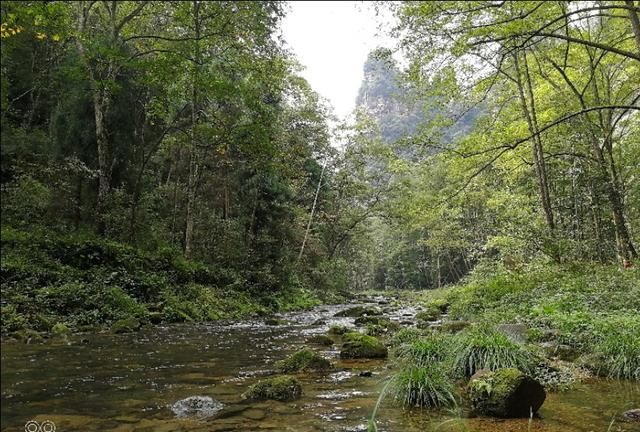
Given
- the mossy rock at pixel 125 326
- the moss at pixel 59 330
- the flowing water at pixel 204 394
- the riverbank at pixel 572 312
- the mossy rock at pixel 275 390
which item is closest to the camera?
the flowing water at pixel 204 394

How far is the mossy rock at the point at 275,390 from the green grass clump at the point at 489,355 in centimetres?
206

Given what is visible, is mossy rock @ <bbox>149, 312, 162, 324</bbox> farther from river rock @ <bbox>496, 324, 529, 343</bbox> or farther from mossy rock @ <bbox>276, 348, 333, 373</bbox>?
river rock @ <bbox>496, 324, 529, 343</bbox>

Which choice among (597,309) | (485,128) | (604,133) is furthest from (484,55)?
(597,309)

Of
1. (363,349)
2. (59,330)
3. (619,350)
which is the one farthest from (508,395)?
(59,330)

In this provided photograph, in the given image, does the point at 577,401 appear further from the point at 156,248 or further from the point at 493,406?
the point at 156,248

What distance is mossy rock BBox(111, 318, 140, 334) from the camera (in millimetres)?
9375

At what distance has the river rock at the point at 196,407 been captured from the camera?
4371 millimetres

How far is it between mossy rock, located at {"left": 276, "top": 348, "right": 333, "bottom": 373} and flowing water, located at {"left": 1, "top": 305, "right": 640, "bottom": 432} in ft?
0.83

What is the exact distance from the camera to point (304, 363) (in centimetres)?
675

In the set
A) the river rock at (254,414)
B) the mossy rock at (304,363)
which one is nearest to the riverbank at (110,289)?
the river rock at (254,414)

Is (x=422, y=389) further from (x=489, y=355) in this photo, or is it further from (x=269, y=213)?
(x=269, y=213)

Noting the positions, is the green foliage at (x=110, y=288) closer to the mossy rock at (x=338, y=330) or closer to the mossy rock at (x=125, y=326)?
the mossy rock at (x=125, y=326)

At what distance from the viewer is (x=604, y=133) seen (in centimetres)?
1650

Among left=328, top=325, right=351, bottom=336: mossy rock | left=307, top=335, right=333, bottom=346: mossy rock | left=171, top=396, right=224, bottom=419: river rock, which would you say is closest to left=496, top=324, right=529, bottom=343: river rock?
left=307, top=335, right=333, bottom=346: mossy rock
